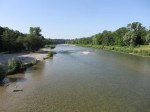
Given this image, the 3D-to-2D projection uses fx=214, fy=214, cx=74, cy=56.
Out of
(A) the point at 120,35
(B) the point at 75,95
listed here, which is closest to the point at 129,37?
(A) the point at 120,35

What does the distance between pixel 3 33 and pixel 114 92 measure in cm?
6024

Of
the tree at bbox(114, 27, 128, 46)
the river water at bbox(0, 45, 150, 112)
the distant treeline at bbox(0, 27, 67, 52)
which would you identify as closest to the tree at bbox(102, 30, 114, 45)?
the tree at bbox(114, 27, 128, 46)

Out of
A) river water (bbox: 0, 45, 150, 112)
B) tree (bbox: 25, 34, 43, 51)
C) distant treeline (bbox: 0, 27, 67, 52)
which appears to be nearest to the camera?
river water (bbox: 0, 45, 150, 112)

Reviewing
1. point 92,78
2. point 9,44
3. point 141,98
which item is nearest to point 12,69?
point 92,78

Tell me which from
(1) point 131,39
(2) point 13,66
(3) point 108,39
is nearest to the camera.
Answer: (2) point 13,66

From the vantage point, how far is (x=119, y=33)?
115 metres

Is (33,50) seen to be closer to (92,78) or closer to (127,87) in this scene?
(92,78)

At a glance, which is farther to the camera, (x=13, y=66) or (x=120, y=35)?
(x=120, y=35)

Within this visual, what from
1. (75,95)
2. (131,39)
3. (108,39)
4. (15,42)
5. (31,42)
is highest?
(131,39)

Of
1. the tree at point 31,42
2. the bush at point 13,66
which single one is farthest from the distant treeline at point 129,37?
the bush at point 13,66

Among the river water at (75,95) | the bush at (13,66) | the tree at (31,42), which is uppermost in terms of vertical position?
the tree at (31,42)

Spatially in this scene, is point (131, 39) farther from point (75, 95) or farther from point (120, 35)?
point (75, 95)

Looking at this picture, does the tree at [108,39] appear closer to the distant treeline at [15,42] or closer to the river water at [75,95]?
the distant treeline at [15,42]

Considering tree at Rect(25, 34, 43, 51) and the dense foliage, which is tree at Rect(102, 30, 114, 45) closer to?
the dense foliage
